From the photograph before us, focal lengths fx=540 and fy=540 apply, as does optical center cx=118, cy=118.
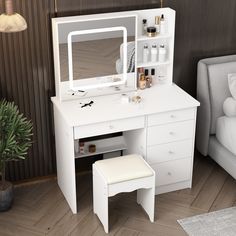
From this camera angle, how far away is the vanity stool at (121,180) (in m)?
3.45

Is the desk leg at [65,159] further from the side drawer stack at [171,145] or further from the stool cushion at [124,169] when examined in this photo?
the side drawer stack at [171,145]

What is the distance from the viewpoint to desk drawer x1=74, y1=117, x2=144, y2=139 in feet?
11.6

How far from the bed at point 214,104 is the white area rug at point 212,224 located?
0.40m

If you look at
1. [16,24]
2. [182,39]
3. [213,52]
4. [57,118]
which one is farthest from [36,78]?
[213,52]

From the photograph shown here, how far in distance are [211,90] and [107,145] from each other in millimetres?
904

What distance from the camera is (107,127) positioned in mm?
3588

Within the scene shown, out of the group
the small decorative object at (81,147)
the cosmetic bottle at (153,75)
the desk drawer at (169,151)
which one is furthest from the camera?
the cosmetic bottle at (153,75)

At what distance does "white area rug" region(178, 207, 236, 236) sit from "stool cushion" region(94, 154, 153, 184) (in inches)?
18.5

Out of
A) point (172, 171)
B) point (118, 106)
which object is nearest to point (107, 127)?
point (118, 106)

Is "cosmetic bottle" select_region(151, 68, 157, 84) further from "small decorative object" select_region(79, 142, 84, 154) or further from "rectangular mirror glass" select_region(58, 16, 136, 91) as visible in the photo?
"small decorative object" select_region(79, 142, 84, 154)

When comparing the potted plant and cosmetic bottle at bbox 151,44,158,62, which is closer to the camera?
the potted plant

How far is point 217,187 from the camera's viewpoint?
4.07m

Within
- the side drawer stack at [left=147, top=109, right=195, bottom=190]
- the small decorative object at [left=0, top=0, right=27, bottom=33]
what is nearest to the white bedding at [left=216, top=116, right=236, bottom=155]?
the side drawer stack at [left=147, top=109, right=195, bottom=190]

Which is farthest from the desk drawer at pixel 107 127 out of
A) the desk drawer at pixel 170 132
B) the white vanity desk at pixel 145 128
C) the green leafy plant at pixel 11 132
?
the green leafy plant at pixel 11 132
